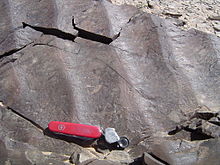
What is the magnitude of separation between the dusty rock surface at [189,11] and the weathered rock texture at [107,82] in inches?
9.4

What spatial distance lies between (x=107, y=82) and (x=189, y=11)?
1069mm

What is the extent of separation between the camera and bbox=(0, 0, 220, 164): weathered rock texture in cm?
191

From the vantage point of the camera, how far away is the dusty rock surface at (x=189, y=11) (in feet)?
8.82

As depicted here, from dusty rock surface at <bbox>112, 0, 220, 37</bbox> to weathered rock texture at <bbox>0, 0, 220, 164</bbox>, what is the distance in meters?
0.24

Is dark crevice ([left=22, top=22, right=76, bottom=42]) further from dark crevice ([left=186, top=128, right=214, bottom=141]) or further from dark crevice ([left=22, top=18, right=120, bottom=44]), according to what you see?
dark crevice ([left=186, top=128, right=214, bottom=141])

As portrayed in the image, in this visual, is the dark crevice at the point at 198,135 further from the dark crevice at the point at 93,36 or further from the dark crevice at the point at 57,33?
the dark crevice at the point at 57,33

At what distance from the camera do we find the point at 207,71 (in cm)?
226

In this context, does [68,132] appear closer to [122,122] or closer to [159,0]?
[122,122]

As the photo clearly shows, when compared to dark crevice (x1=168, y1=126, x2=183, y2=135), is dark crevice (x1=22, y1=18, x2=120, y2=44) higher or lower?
higher

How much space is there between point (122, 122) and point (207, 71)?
2.15 feet

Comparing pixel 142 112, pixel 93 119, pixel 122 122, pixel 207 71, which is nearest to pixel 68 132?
pixel 93 119

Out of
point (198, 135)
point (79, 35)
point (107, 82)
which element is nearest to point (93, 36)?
point (79, 35)

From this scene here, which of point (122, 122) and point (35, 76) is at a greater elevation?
point (35, 76)

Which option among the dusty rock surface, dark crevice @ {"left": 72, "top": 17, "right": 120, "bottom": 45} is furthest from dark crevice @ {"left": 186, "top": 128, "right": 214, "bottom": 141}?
the dusty rock surface
